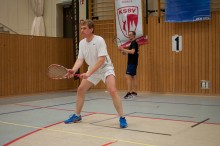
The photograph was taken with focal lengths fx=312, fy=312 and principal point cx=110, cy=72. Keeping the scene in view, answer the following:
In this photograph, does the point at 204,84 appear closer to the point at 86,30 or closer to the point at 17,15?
the point at 86,30

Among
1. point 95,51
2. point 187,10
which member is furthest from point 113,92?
point 187,10

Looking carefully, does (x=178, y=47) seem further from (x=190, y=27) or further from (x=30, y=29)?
(x=30, y=29)

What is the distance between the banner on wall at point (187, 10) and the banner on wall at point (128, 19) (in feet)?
3.37

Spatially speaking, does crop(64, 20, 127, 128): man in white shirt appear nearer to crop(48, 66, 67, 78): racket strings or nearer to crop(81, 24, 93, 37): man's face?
crop(81, 24, 93, 37): man's face

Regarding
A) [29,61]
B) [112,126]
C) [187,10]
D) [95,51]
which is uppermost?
[187,10]

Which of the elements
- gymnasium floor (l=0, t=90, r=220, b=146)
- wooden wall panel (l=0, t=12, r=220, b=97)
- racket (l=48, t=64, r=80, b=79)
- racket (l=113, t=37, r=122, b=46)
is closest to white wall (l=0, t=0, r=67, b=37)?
wooden wall panel (l=0, t=12, r=220, b=97)

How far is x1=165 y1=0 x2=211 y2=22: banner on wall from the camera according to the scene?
938 centimetres

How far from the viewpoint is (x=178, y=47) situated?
10.2 metres

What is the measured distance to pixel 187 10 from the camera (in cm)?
970

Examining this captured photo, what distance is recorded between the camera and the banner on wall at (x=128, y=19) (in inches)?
419

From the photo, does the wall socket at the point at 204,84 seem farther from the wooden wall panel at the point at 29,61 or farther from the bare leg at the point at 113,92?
the bare leg at the point at 113,92

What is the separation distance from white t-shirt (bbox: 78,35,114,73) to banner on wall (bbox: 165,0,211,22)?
520 cm

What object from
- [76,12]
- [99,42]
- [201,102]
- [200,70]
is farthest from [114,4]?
[99,42]

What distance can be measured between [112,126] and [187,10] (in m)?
5.79
